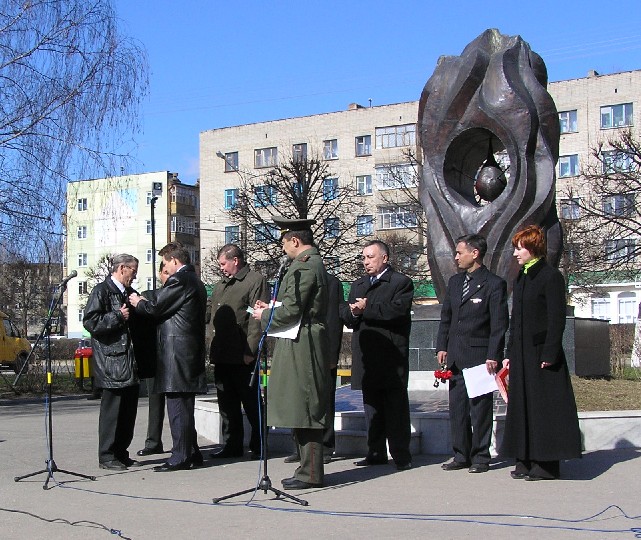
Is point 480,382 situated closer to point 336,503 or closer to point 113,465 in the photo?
point 336,503

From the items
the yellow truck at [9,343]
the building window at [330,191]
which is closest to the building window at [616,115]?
the building window at [330,191]

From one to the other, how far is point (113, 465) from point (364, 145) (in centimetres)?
5286

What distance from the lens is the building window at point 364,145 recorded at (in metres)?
60.4

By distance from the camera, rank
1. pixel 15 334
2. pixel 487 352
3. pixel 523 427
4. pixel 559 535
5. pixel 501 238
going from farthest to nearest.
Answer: pixel 15 334 < pixel 501 238 < pixel 487 352 < pixel 523 427 < pixel 559 535

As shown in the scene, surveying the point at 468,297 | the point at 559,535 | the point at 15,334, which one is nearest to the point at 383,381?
the point at 468,297

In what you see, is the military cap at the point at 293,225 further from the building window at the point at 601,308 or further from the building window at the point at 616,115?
the building window at the point at 601,308

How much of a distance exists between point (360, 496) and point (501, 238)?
23.3 feet

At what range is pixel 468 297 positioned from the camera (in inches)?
333

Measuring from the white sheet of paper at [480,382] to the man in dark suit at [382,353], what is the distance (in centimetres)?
68

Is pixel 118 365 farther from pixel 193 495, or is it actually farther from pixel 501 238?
pixel 501 238

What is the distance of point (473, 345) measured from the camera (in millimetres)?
8367

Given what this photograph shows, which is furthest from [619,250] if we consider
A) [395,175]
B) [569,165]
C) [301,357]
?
[569,165]

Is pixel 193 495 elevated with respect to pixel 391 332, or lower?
lower

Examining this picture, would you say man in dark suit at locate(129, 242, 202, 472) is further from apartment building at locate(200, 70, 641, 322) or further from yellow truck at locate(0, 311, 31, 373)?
apartment building at locate(200, 70, 641, 322)
